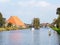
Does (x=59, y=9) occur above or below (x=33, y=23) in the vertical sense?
above

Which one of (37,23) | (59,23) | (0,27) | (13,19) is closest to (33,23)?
(37,23)

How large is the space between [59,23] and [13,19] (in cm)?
10675

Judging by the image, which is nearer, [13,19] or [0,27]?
[0,27]

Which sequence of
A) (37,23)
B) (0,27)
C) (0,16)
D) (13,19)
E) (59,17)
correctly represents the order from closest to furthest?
(59,17)
(0,16)
(0,27)
(37,23)
(13,19)

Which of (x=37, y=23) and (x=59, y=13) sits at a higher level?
(x=59, y=13)

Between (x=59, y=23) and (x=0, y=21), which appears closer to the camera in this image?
(x=59, y=23)

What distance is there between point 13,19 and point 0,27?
72.7m

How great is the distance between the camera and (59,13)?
8419 centimetres

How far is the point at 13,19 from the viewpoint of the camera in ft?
623

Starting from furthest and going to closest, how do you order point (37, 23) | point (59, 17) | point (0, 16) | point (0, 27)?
point (37, 23) < point (0, 27) < point (0, 16) < point (59, 17)

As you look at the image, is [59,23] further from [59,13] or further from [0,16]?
[0,16]

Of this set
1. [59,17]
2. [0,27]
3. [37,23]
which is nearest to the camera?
[59,17]

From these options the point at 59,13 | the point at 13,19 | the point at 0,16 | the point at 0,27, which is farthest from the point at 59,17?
the point at 13,19

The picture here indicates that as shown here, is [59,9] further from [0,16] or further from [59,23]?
[0,16]
